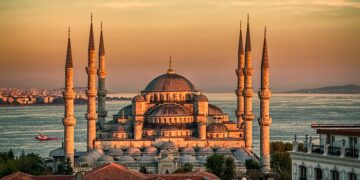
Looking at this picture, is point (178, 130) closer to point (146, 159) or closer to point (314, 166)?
point (146, 159)

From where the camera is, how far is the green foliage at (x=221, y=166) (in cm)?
8612

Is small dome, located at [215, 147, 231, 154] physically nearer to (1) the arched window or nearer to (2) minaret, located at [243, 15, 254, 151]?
(2) minaret, located at [243, 15, 254, 151]

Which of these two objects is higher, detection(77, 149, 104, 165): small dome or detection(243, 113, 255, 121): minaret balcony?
detection(243, 113, 255, 121): minaret balcony

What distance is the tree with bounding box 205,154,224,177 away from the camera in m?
87.4

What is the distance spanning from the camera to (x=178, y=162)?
314 feet

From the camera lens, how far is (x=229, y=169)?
87.2 meters

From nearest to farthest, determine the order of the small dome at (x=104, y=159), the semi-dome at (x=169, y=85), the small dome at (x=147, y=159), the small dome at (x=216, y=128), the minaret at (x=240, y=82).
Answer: the small dome at (x=104, y=159) < the small dome at (x=147, y=159) < the small dome at (x=216, y=128) < the minaret at (x=240, y=82) < the semi-dome at (x=169, y=85)

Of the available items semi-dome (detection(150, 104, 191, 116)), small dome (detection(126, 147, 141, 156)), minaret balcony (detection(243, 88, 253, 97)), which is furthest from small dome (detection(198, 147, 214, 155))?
semi-dome (detection(150, 104, 191, 116))

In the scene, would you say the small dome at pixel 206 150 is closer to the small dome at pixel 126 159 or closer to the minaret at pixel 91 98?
the small dome at pixel 126 159

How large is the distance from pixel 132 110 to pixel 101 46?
260 inches

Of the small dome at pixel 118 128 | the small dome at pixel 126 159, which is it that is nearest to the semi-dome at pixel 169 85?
the small dome at pixel 118 128

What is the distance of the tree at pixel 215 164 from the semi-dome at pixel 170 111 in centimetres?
1408

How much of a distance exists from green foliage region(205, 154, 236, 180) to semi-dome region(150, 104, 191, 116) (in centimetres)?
1343

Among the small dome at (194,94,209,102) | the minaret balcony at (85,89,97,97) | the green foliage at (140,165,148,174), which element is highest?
the minaret balcony at (85,89,97,97)
